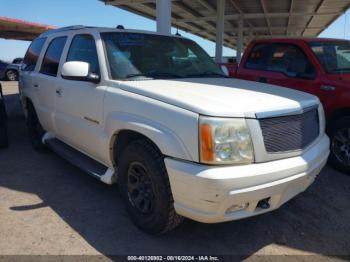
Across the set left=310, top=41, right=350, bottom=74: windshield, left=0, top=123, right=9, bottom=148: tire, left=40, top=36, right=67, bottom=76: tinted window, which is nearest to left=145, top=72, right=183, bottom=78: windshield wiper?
left=40, top=36, right=67, bottom=76: tinted window

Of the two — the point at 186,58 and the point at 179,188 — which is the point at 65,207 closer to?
the point at 179,188

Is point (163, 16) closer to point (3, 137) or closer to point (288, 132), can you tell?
point (3, 137)

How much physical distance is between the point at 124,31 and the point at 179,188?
224 cm

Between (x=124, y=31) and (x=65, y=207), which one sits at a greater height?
(x=124, y=31)

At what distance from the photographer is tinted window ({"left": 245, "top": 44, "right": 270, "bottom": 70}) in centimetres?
645

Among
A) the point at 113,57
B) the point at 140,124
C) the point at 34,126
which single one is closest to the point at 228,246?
the point at 140,124

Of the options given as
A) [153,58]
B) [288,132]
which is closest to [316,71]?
[153,58]

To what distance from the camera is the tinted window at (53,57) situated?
16.3 ft

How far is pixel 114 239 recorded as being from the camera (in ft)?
11.2

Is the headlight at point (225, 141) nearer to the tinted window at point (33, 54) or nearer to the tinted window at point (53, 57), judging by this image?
the tinted window at point (53, 57)

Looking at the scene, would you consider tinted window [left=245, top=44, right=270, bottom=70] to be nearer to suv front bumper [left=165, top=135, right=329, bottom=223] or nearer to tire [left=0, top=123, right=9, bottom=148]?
suv front bumper [left=165, top=135, right=329, bottom=223]

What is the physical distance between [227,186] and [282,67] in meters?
3.94

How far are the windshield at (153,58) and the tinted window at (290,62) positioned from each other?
1635 millimetres

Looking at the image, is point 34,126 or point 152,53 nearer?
point 152,53
